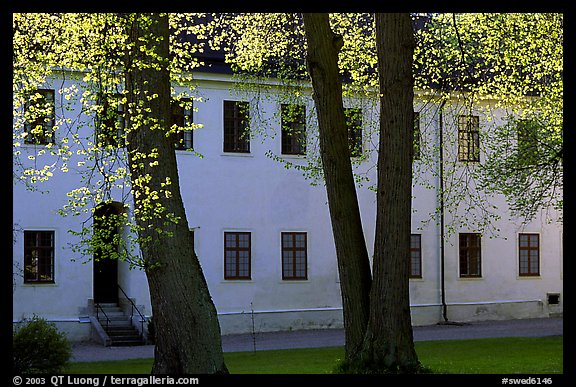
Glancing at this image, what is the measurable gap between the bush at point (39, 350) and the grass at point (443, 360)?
104 inches

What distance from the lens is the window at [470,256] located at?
28.4 m

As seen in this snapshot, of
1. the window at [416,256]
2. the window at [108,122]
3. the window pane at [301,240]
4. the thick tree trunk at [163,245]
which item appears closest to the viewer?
the window at [108,122]

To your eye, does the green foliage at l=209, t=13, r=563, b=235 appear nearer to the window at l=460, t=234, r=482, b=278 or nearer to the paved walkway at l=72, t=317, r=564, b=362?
the paved walkway at l=72, t=317, r=564, b=362

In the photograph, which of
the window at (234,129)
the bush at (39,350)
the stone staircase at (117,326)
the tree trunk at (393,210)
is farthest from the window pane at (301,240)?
the tree trunk at (393,210)

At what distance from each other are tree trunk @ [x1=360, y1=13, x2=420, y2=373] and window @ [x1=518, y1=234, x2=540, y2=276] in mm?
16669

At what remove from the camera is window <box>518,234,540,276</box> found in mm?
29328

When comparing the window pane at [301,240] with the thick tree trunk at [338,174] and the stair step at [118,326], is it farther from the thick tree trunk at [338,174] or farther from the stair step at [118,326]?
the thick tree trunk at [338,174]

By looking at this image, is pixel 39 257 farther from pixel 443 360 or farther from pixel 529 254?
pixel 529 254

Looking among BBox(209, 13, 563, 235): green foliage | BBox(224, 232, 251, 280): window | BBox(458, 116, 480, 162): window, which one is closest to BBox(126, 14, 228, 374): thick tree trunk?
BBox(209, 13, 563, 235): green foliage

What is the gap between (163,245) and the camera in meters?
12.3

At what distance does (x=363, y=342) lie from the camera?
44.4 feet

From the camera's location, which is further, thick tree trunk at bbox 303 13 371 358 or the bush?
thick tree trunk at bbox 303 13 371 358

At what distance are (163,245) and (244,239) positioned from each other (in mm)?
13009
